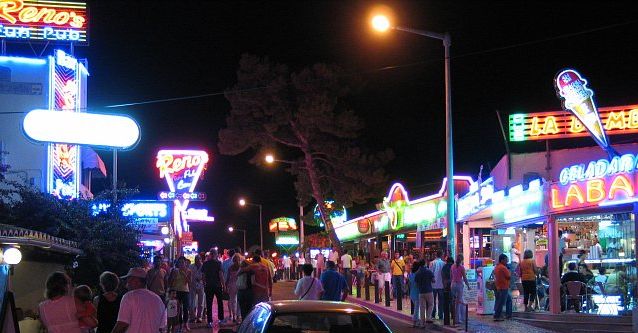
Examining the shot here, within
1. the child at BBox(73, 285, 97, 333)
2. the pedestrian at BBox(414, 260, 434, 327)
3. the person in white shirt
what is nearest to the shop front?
the person in white shirt

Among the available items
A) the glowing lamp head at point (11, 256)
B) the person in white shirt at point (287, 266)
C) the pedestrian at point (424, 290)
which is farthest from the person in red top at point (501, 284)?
the person in white shirt at point (287, 266)

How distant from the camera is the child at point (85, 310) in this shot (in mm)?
8055

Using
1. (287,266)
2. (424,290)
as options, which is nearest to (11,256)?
(424,290)

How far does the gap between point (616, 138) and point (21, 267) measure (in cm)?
2086

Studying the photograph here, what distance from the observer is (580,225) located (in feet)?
70.8

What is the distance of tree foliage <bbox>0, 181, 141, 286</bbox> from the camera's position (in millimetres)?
15039

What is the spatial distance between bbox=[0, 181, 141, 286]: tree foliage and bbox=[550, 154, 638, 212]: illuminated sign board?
34.2 feet

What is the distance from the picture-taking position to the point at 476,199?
80.5 feet

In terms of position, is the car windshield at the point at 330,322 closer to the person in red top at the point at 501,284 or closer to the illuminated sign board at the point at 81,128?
the illuminated sign board at the point at 81,128

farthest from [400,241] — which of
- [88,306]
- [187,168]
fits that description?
[88,306]

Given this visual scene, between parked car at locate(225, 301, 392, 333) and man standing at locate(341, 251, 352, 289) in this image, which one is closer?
parked car at locate(225, 301, 392, 333)

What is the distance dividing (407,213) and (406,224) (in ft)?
1.64

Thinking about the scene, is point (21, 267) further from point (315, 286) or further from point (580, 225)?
point (580, 225)

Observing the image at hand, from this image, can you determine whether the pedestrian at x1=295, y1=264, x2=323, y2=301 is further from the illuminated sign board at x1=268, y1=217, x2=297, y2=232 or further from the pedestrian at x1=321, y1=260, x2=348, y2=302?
the illuminated sign board at x1=268, y1=217, x2=297, y2=232
